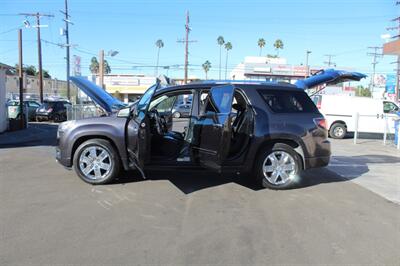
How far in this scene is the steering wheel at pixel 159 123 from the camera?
26.9 feet

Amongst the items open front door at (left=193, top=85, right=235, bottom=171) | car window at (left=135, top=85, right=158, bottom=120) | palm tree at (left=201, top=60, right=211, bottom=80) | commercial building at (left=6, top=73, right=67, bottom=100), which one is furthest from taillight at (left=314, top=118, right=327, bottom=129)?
palm tree at (left=201, top=60, right=211, bottom=80)

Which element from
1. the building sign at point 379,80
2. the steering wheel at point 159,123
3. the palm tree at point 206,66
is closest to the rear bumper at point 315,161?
the steering wheel at point 159,123

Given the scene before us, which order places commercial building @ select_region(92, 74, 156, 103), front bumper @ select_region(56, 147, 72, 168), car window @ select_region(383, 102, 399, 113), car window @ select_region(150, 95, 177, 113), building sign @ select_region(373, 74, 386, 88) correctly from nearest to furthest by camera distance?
front bumper @ select_region(56, 147, 72, 168) → car window @ select_region(150, 95, 177, 113) → car window @ select_region(383, 102, 399, 113) → commercial building @ select_region(92, 74, 156, 103) → building sign @ select_region(373, 74, 386, 88)

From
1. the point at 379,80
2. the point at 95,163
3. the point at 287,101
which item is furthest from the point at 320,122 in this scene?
the point at 379,80

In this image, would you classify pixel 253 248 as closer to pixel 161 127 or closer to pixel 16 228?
pixel 16 228

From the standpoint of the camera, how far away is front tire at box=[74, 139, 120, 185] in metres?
7.53

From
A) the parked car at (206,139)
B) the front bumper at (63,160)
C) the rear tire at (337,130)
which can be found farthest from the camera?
the rear tire at (337,130)

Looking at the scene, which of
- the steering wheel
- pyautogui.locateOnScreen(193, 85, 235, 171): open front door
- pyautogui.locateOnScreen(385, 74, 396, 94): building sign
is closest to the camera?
pyautogui.locateOnScreen(193, 85, 235, 171): open front door

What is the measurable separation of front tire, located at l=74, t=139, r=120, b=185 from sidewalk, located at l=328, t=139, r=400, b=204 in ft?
15.5

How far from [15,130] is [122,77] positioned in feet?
185

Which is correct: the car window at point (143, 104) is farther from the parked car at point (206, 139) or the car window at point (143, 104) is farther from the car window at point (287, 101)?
the car window at point (287, 101)

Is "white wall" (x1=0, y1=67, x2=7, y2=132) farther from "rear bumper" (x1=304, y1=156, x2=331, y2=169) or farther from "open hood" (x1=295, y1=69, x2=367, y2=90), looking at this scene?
"rear bumper" (x1=304, y1=156, x2=331, y2=169)

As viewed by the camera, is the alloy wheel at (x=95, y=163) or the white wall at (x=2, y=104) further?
the white wall at (x=2, y=104)

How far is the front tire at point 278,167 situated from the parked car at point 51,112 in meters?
22.5
